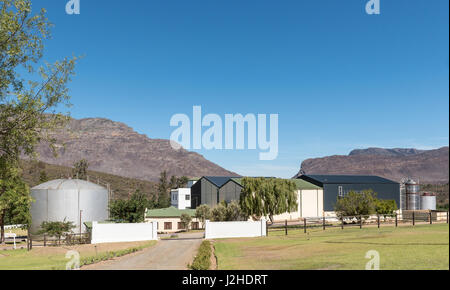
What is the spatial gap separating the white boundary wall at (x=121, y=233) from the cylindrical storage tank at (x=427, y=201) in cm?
6523

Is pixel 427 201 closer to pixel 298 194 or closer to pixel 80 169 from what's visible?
pixel 298 194

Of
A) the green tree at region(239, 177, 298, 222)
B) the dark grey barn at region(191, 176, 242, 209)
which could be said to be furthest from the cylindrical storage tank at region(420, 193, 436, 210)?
the green tree at region(239, 177, 298, 222)

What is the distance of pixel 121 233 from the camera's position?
116ft

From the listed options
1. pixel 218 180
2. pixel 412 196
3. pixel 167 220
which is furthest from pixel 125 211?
pixel 412 196

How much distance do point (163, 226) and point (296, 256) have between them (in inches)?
1870

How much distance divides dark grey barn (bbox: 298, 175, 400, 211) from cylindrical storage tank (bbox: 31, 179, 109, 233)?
44293mm

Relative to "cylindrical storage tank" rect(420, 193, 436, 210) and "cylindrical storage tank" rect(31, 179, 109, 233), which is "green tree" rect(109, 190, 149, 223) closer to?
"cylindrical storage tank" rect(31, 179, 109, 233)

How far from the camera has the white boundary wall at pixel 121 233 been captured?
114 ft

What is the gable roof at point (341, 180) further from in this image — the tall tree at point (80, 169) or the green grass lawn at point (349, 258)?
the tall tree at point (80, 169)

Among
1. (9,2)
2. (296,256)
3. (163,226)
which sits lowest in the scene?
(163,226)

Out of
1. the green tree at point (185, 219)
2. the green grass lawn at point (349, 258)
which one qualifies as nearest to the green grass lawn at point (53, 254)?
the green grass lawn at point (349, 258)
